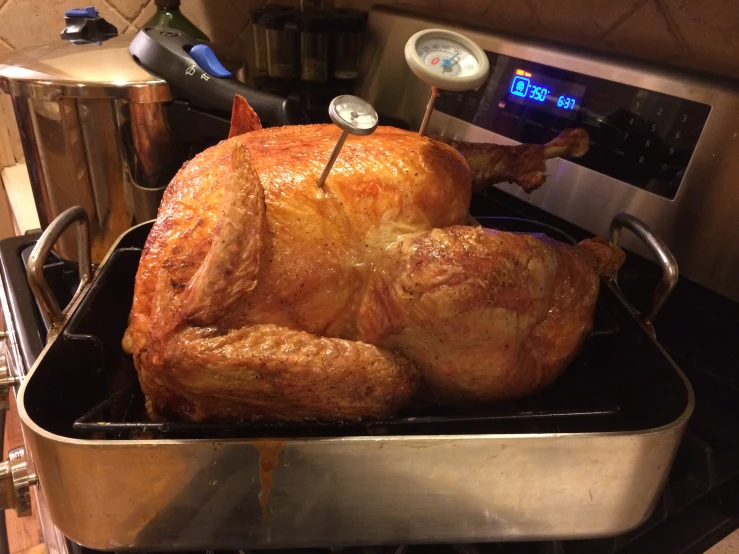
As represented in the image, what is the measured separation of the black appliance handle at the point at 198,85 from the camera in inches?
40.4

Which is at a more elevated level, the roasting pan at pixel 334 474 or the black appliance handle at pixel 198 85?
the black appliance handle at pixel 198 85

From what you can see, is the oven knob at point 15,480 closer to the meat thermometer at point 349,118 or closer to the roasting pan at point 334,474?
the roasting pan at point 334,474

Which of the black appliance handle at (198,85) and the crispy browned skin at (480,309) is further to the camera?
the black appliance handle at (198,85)

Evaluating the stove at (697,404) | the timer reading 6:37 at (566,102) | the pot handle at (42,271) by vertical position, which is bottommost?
the stove at (697,404)

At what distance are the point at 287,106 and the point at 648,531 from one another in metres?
0.85

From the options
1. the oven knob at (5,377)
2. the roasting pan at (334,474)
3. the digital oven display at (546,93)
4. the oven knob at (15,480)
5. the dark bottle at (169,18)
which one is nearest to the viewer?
the roasting pan at (334,474)

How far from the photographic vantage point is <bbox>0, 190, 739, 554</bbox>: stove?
2.27 ft

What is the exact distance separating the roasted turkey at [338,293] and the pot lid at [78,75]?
0.35 meters

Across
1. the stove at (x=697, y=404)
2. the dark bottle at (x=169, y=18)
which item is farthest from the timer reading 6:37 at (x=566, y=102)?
the dark bottle at (x=169, y=18)

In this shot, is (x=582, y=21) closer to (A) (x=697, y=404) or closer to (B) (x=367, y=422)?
(A) (x=697, y=404)

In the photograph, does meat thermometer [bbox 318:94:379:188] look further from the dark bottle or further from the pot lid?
the dark bottle

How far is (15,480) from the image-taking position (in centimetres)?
68

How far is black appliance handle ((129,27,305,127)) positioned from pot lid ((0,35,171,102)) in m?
0.02

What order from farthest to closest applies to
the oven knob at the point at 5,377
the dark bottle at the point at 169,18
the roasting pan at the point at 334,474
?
1. the dark bottle at the point at 169,18
2. the oven knob at the point at 5,377
3. the roasting pan at the point at 334,474
